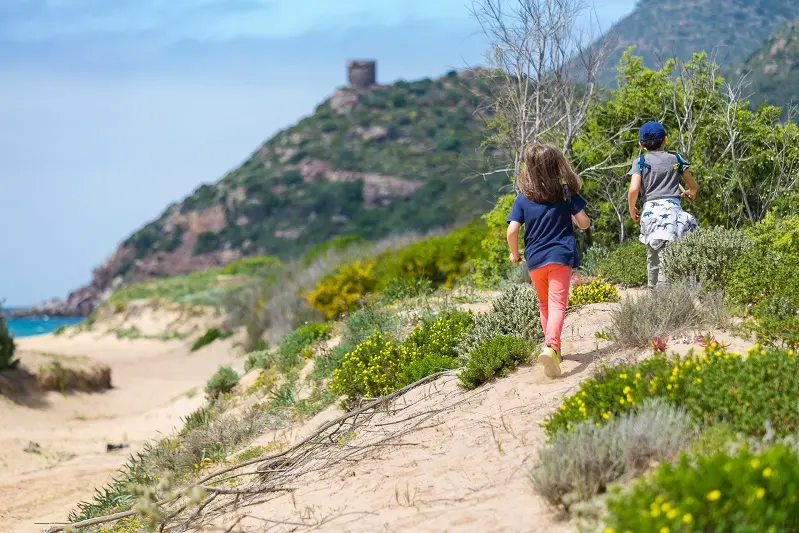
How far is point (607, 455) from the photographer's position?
458 centimetres

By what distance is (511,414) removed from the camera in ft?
20.4

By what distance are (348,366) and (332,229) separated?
62.4 metres

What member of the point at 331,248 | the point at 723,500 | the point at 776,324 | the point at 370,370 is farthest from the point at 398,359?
the point at 331,248

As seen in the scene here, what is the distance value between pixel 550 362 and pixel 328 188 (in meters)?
69.6

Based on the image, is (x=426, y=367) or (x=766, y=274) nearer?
(x=766, y=274)

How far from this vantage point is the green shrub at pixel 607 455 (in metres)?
4.46

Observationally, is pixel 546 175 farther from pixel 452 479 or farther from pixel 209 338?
pixel 209 338

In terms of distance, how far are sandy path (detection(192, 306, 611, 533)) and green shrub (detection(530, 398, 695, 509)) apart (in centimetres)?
16

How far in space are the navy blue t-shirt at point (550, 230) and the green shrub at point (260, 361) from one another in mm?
7059

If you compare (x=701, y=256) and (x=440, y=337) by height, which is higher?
(x=701, y=256)

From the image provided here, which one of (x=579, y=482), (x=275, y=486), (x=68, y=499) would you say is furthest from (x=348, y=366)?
(x=579, y=482)

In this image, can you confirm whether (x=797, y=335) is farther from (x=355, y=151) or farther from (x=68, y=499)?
(x=355, y=151)

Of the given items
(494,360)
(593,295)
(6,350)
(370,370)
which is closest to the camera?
(494,360)

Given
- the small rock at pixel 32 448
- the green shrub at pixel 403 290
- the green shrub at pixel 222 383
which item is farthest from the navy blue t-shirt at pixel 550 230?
the small rock at pixel 32 448
